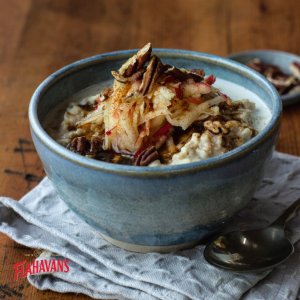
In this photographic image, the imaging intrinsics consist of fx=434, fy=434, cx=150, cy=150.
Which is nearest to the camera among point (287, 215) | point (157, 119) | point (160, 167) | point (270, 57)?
point (160, 167)

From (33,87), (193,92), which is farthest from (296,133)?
(33,87)

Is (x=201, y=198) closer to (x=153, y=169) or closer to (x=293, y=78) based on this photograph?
(x=153, y=169)

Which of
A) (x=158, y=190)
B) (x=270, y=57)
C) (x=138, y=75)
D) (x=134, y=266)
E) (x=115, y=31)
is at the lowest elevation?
(x=115, y=31)

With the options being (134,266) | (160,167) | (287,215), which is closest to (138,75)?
(160,167)

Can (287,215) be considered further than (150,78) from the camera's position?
Yes

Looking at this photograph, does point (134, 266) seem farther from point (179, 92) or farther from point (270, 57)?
point (270, 57)

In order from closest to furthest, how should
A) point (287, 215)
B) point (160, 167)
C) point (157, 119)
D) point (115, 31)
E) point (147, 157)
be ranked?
point (160, 167)
point (147, 157)
point (157, 119)
point (287, 215)
point (115, 31)
